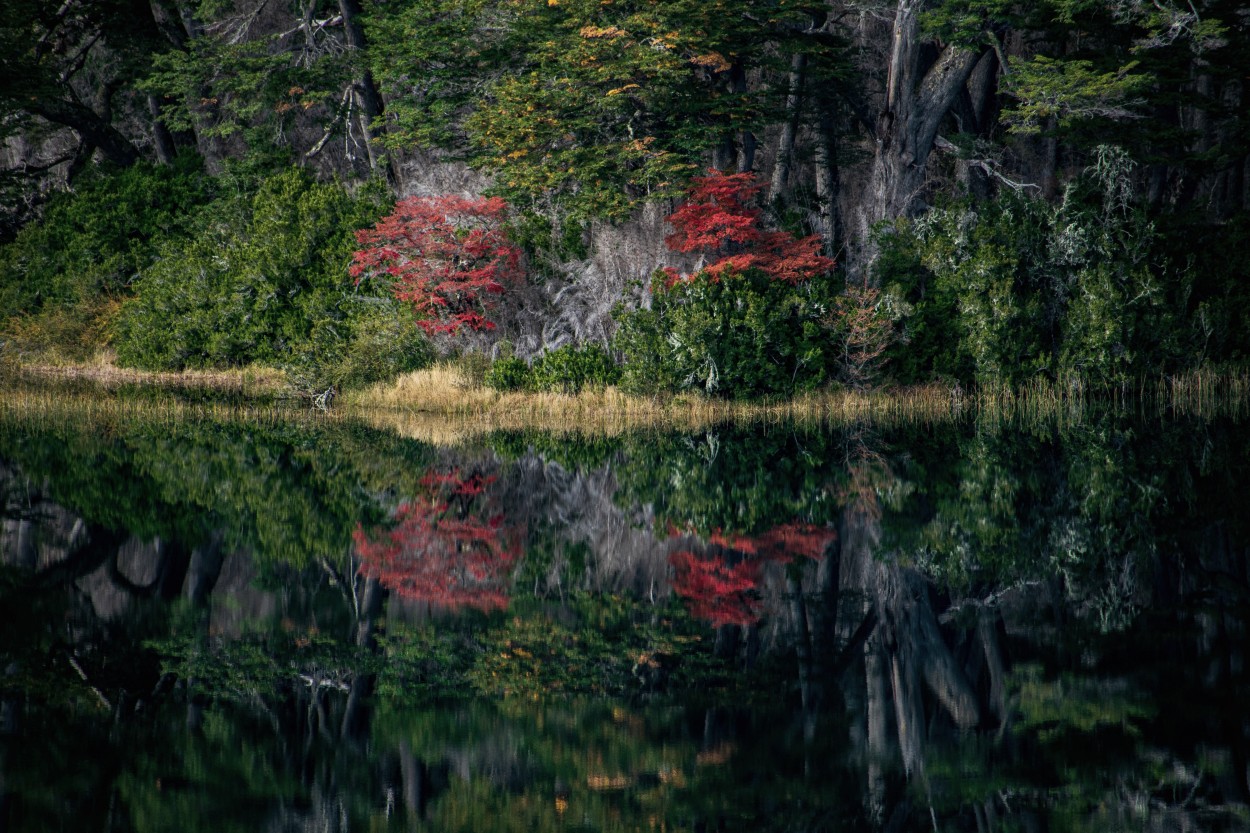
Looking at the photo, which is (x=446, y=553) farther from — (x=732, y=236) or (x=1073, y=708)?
(x=732, y=236)

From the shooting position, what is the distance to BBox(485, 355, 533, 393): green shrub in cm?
2480

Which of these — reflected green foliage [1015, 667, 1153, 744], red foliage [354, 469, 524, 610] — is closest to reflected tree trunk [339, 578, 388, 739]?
red foliage [354, 469, 524, 610]

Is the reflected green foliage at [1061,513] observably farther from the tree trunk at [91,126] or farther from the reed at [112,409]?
the tree trunk at [91,126]

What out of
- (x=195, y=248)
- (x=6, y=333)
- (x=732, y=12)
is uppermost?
(x=732, y=12)

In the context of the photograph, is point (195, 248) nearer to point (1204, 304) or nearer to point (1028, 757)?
point (1204, 304)

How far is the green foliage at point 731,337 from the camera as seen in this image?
23.1 m

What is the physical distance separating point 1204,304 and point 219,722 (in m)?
20.8

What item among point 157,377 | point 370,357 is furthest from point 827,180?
point 157,377

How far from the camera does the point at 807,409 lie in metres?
23.0

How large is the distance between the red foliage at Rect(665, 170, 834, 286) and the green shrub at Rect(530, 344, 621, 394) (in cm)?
191

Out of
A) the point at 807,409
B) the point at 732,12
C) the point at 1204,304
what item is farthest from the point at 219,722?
the point at 1204,304

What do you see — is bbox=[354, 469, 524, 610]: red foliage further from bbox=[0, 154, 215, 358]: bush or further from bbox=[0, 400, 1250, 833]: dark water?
bbox=[0, 154, 215, 358]: bush

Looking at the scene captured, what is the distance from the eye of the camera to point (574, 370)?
24484mm

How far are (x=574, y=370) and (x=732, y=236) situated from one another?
12.4 feet
